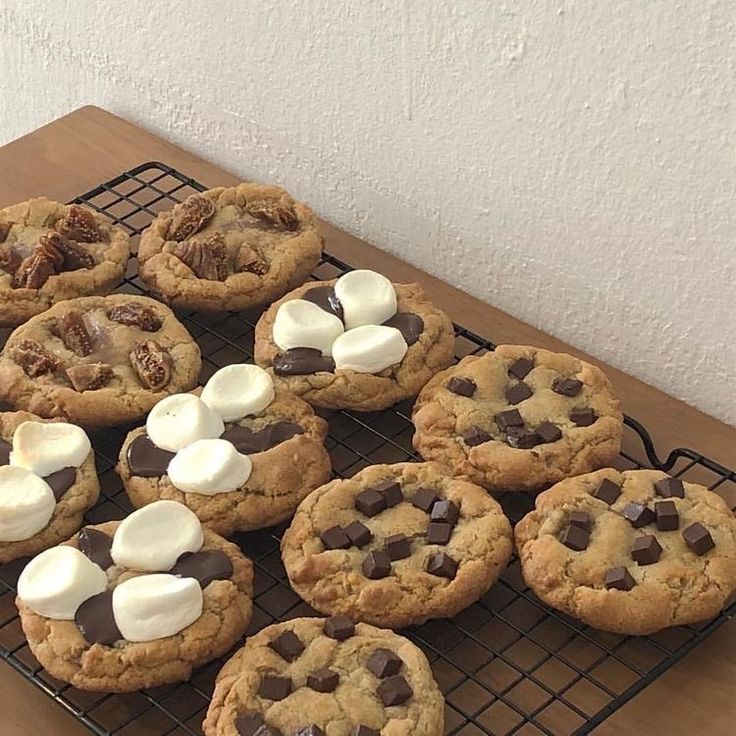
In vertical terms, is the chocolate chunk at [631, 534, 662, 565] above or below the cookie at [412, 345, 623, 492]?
above

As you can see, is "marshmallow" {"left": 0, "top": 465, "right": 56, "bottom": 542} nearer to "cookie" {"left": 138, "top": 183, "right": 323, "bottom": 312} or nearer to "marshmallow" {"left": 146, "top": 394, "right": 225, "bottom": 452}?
"marshmallow" {"left": 146, "top": 394, "right": 225, "bottom": 452}

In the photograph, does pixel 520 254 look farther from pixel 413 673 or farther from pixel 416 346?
pixel 413 673

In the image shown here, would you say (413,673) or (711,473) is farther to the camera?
(711,473)

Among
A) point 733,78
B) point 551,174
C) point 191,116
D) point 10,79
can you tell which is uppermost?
point 733,78

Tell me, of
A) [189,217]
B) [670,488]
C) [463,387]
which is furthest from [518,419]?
[189,217]

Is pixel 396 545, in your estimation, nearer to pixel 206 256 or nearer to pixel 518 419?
pixel 518 419

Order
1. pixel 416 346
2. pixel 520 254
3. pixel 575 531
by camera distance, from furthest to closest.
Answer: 1. pixel 520 254
2. pixel 416 346
3. pixel 575 531

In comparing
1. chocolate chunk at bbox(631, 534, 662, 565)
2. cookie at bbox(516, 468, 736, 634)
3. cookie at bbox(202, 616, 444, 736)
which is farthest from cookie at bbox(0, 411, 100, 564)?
chocolate chunk at bbox(631, 534, 662, 565)

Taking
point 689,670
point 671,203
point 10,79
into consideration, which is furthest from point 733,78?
point 10,79
